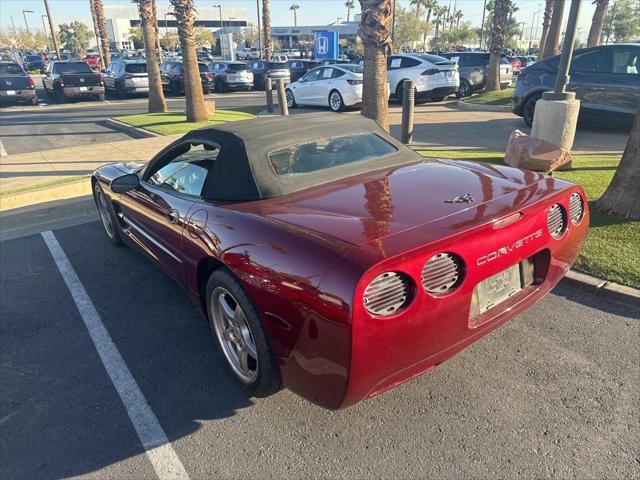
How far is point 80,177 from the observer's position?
7676 mm

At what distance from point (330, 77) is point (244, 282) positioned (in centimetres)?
1437

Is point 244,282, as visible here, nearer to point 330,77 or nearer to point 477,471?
point 477,471

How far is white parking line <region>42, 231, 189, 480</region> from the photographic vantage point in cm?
234

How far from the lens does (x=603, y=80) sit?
9188 mm

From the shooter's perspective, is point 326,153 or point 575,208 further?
point 326,153

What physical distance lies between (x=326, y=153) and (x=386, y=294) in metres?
1.57

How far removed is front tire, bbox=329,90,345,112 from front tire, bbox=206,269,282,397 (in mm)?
13146

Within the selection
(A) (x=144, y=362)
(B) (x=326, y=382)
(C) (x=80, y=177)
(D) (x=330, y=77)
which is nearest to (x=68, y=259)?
(A) (x=144, y=362)

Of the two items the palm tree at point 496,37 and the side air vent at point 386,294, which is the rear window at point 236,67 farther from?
the side air vent at point 386,294

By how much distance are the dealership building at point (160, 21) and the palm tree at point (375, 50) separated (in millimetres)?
83865

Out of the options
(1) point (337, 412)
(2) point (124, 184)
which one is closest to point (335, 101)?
(2) point (124, 184)

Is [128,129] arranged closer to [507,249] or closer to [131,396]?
[131,396]

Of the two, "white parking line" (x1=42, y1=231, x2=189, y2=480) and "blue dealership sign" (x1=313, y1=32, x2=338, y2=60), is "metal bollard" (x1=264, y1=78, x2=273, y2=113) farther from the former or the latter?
"blue dealership sign" (x1=313, y1=32, x2=338, y2=60)

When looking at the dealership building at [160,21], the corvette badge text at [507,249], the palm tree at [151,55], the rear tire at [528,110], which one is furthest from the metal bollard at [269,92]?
the dealership building at [160,21]
